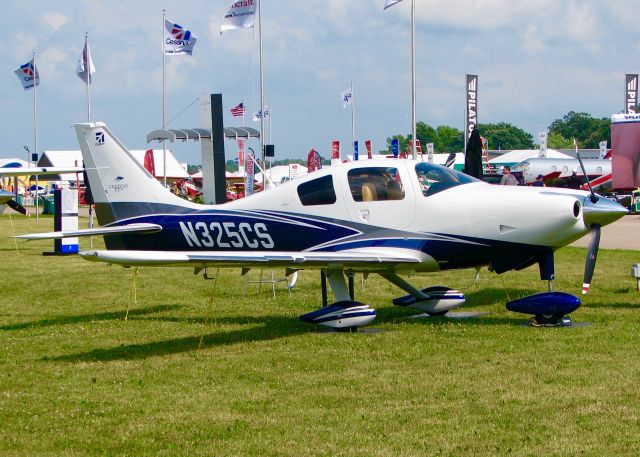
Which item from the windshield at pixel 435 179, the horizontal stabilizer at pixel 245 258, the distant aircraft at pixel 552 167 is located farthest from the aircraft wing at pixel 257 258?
the distant aircraft at pixel 552 167

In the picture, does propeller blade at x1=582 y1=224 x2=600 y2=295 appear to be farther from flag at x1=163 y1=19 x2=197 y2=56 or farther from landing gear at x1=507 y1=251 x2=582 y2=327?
Result: flag at x1=163 y1=19 x2=197 y2=56

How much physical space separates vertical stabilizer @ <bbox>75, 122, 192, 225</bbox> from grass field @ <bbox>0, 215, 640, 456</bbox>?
1763 millimetres

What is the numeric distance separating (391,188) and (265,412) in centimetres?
507

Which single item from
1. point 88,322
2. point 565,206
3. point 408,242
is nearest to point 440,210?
point 408,242

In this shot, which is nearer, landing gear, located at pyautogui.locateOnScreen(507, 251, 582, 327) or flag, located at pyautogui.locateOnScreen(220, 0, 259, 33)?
landing gear, located at pyautogui.locateOnScreen(507, 251, 582, 327)

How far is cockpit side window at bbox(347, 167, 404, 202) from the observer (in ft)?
39.6

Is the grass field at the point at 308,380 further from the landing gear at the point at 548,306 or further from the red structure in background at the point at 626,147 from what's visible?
the red structure in background at the point at 626,147

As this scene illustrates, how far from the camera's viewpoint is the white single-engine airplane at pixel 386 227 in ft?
38.0

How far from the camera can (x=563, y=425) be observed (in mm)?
7008

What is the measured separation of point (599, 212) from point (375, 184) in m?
2.99

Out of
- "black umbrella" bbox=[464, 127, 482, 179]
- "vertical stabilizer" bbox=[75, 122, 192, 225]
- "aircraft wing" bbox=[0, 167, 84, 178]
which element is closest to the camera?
"vertical stabilizer" bbox=[75, 122, 192, 225]

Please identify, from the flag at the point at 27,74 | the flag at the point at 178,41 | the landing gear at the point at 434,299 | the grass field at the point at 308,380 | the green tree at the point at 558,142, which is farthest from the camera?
the green tree at the point at 558,142

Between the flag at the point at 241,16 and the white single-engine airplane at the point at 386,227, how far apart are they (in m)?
28.1

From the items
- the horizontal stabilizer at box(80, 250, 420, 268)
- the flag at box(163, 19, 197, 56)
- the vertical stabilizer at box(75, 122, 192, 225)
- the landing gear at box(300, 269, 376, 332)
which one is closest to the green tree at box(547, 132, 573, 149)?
the flag at box(163, 19, 197, 56)
